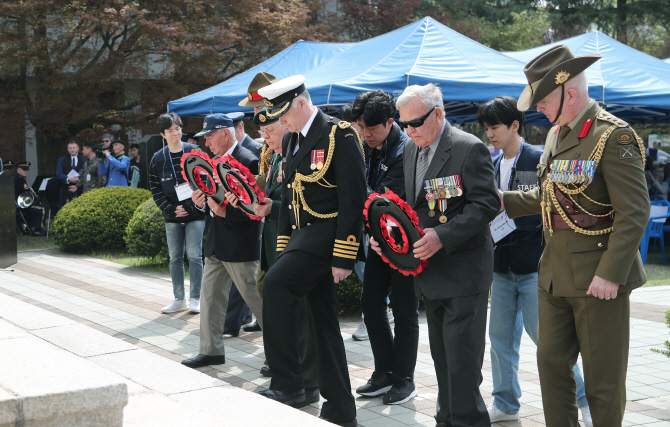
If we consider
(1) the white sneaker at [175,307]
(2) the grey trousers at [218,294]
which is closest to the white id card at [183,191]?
(1) the white sneaker at [175,307]

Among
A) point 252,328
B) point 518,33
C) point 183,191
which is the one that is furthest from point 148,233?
point 518,33

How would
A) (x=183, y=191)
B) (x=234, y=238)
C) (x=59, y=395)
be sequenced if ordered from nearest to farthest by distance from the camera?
(x=59, y=395), (x=234, y=238), (x=183, y=191)

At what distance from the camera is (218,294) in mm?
5562

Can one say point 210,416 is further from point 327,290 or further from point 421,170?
point 421,170

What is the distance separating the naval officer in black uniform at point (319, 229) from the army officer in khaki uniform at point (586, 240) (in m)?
1.10

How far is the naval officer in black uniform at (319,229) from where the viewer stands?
397cm

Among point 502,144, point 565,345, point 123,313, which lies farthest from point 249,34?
point 565,345

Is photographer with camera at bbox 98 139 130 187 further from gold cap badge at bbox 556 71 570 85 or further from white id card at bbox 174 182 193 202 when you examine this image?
gold cap badge at bbox 556 71 570 85

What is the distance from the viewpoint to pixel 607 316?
123 inches

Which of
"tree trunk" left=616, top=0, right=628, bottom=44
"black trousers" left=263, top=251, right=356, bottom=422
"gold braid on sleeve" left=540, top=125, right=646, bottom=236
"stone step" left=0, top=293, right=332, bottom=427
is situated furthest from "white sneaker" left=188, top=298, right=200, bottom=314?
"tree trunk" left=616, top=0, right=628, bottom=44

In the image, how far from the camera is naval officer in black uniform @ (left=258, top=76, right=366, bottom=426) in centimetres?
397

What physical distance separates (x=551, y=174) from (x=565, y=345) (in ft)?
2.64

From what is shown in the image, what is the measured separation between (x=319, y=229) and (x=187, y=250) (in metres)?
3.75

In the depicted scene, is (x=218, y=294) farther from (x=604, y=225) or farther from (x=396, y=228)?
(x=604, y=225)
